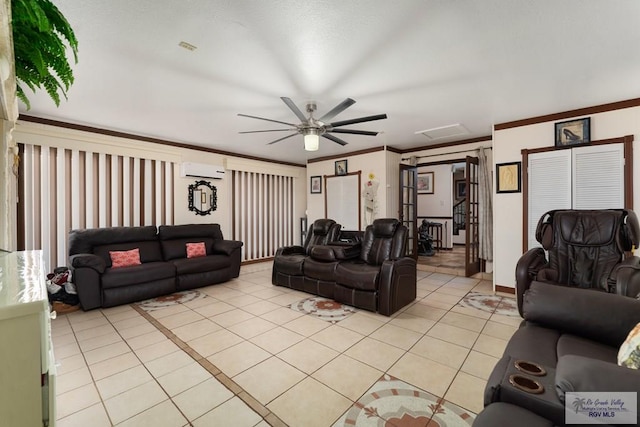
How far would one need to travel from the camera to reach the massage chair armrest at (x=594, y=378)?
88 cm

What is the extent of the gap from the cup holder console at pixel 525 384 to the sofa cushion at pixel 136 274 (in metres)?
4.16

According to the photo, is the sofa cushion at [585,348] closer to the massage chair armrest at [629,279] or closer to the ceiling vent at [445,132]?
the massage chair armrest at [629,279]

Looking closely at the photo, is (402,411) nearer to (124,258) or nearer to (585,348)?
(585,348)

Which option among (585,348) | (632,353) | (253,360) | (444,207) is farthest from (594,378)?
(444,207)

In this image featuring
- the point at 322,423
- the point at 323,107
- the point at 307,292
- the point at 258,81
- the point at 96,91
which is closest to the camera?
the point at 322,423

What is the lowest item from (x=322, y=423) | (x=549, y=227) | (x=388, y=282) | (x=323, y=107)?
(x=322, y=423)

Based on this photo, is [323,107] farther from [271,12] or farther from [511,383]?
[511,383]

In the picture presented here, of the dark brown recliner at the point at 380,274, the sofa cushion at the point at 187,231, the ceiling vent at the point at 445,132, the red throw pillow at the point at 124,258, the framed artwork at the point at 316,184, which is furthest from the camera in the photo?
the framed artwork at the point at 316,184

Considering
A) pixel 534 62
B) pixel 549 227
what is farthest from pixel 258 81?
pixel 549 227

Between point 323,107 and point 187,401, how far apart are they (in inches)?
125

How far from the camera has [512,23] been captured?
196 centimetres

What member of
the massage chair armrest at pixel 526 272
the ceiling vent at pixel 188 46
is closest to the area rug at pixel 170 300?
the ceiling vent at pixel 188 46

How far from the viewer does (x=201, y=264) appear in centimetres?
437

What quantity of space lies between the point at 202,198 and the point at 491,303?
5.32 meters
